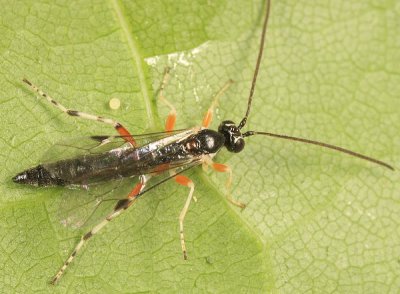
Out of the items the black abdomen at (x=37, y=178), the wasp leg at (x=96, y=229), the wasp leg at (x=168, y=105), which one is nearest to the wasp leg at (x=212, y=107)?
the wasp leg at (x=168, y=105)

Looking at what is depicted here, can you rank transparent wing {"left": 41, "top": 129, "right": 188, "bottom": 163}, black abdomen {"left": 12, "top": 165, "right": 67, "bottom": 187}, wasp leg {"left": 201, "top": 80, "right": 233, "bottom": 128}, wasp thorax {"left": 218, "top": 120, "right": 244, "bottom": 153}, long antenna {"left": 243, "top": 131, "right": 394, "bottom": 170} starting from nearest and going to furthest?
black abdomen {"left": 12, "top": 165, "right": 67, "bottom": 187}
transparent wing {"left": 41, "top": 129, "right": 188, "bottom": 163}
long antenna {"left": 243, "top": 131, "right": 394, "bottom": 170}
wasp thorax {"left": 218, "top": 120, "right": 244, "bottom": 153}
wasp leg {"left": 201, "top": 80, "right": 233, "bottom": 128}

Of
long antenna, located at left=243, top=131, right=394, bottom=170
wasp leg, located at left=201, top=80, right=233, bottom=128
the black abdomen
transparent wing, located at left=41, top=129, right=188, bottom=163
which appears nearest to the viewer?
the black abdomen

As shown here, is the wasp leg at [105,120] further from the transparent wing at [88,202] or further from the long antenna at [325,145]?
the long antenna at [325,145]

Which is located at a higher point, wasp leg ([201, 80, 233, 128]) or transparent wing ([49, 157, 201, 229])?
wasp leg ([201, 80, 233, 128])

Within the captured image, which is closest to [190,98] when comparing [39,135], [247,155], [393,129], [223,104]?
[223,104]

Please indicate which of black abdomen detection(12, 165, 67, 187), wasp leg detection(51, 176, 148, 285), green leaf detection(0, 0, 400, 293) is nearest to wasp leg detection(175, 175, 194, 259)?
green leaf detection(0, 0, 400, 293)

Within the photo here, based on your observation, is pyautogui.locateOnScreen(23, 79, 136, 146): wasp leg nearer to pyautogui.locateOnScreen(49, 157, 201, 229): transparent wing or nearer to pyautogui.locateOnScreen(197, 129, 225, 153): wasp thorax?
pyautogui.locateOnScreen(49, 157, 201, 229): transparent wing

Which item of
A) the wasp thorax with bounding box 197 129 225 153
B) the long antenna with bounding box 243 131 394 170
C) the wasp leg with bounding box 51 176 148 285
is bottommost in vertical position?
the long antenna with bounding box 243 131 394 170

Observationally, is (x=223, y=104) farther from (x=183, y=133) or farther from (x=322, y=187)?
(x=322, y=187)

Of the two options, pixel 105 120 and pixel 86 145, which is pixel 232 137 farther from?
pixel 86 145
